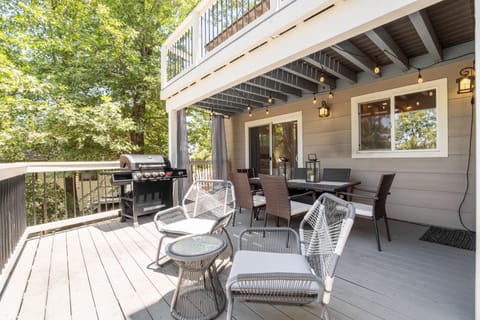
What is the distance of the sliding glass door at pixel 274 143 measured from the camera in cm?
527

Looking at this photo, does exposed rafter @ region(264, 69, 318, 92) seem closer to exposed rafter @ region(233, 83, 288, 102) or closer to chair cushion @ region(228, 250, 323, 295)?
exposed rafter @ region(233, 83, 288, 102)

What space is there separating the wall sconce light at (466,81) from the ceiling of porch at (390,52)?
9.9 inches

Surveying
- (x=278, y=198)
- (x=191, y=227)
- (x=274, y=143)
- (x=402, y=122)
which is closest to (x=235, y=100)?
(x=274, y=143)

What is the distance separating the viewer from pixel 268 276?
3.69 ft

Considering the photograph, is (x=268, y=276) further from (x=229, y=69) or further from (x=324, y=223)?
(x=229, y=69)

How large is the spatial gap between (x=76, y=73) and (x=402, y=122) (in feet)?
25.4

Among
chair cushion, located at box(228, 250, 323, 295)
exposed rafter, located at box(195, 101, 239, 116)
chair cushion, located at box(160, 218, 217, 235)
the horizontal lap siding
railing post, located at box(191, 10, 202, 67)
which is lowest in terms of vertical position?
chair cushion, located at box(160, 218, 217, 235)

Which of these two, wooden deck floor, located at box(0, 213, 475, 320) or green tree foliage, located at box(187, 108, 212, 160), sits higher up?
green tree foliage, located at box(187, 108, 212, 160)

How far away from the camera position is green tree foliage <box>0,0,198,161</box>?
17.5 ft

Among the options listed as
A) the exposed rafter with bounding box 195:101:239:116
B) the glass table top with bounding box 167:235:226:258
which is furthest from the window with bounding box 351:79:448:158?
the glass table top with bounding box 167:235:226:258

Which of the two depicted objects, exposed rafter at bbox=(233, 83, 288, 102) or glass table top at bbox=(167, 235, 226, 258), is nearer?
glass table top at bbox=(167, 235, 226, 258)

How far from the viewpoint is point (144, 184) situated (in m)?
3.84

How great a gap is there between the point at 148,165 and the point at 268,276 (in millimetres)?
3184

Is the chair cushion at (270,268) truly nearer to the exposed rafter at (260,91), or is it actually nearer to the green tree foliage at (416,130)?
the green tree foliage at (416,130)
